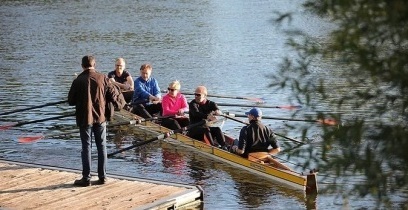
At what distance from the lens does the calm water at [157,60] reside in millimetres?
15992

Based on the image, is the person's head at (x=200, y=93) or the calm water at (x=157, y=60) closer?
the calm water at (x=157, y=60)

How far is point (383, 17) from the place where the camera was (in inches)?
199

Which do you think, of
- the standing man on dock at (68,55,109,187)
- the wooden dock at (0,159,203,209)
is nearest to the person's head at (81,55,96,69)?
the standing man on dock at (68,55,109,187)

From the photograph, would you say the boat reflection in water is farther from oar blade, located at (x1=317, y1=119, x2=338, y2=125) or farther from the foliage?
the foliage

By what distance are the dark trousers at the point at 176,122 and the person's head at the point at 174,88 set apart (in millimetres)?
579

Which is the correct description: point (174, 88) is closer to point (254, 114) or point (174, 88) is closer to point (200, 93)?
point (200, 93)

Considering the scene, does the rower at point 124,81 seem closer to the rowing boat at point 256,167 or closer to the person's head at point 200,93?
the rowing boat at point 256,167

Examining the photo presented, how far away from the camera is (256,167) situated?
15.6 m

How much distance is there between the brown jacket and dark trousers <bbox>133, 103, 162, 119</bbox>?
738 cm

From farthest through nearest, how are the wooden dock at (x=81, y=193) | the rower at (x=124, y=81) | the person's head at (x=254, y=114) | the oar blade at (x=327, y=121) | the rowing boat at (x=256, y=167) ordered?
1. the rower at (x=124, y=81)
2. the person's head at (x=254, y=114)
3. the rowing boat at (x=256, y=167)
4. the wooden dock at (x=81, y=193)
5. the oar blade at (x=327, y=121)

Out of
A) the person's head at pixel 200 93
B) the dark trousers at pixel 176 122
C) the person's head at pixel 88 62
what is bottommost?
the dark trousers at pixel 176 122

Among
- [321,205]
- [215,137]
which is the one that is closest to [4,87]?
[215,137]

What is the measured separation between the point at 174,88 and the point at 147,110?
2.00 meters

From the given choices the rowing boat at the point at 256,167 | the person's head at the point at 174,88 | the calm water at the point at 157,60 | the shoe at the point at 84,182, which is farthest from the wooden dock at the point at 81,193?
the person's head at the point at 174,88
